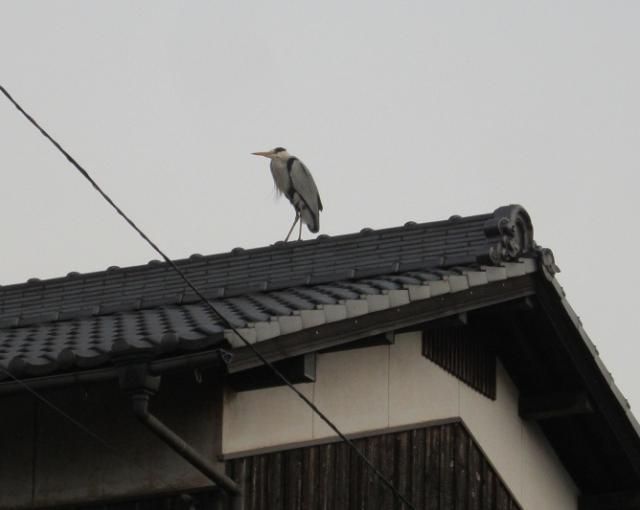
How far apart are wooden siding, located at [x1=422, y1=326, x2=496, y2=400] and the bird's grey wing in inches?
179

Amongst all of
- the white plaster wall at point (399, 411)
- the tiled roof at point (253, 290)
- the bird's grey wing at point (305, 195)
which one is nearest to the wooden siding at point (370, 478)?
the white plaster wall at point (399, 411)

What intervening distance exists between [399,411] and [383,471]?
20.9 inches

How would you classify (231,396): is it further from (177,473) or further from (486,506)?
(486,506)

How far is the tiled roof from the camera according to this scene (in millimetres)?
8641

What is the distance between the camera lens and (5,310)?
12195 millimetres

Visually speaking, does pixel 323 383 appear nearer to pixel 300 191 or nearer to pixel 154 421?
pixel 154 421

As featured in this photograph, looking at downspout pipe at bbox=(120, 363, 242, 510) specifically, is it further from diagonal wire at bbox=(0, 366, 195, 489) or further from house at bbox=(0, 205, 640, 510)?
diagonal wire at bbox=(0, 366, 195, 489)

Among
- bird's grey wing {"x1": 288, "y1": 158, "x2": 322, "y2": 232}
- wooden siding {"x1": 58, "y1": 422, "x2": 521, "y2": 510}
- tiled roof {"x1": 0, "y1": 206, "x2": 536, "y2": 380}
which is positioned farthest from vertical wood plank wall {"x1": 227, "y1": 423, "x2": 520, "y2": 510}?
bird's grey wing {"x1": 288, "y1": 158, "x2": 322, "y2": 232}

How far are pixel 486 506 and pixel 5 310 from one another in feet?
12.3

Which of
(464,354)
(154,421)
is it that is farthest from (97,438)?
(464,354)

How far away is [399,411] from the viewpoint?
10609 mm

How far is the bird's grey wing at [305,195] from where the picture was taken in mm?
16281

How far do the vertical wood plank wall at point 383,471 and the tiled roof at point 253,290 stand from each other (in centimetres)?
90

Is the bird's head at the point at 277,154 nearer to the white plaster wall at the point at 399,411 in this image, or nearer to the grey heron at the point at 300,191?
the grey heron at the point at 300,191
